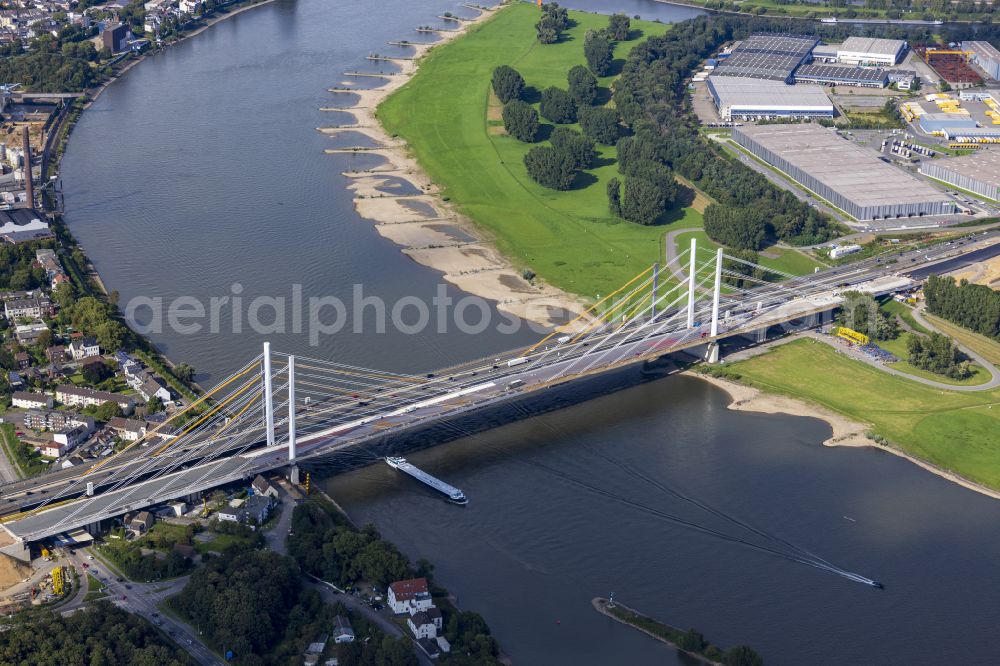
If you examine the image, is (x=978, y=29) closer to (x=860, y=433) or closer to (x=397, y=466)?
(x=860, y=433)

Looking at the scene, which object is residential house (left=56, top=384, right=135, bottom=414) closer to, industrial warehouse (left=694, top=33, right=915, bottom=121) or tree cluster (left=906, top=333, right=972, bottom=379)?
tree cluster (left=906, top=333, right=972, bottom=379)

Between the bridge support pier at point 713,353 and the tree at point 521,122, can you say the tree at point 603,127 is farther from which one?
the bridge support pier at point 713,353

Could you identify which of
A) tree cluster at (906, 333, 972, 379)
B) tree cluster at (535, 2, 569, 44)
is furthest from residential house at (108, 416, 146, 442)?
tree cluster at (535, 2, 569, 44)

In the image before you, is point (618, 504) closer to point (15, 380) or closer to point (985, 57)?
point (15, 380)

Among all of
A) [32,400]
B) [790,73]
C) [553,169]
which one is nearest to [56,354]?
[32,400]

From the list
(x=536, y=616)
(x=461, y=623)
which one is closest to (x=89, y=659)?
(x=461, y=623)
